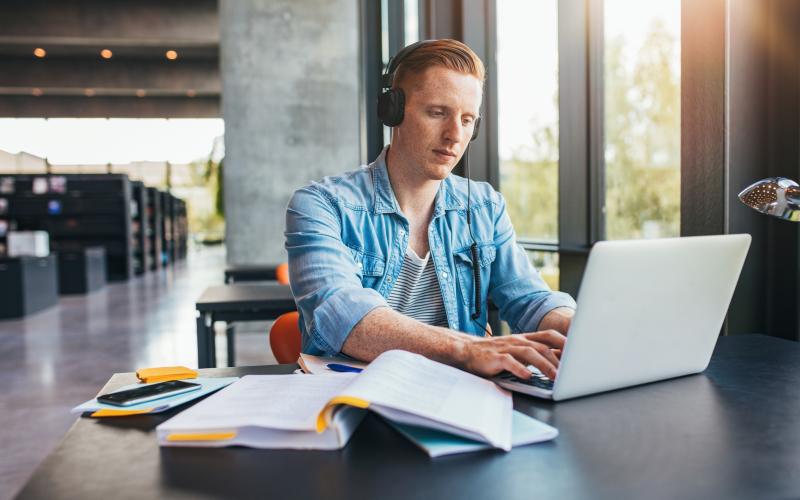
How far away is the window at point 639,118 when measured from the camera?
2.47m

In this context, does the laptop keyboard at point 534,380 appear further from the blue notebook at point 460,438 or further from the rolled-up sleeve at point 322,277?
the rolled-up sleeve at point 322,277

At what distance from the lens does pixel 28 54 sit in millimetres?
14984

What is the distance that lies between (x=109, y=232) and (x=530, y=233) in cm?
1046

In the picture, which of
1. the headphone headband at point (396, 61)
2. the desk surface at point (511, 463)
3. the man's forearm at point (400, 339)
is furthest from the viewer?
the headphone headband at point (396, 61)

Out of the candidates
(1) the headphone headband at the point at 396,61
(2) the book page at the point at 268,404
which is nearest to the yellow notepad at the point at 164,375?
(2) the book page at the point at 268,404

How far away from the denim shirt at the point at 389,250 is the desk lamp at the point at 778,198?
52 cm

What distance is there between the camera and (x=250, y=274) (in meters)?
4.61

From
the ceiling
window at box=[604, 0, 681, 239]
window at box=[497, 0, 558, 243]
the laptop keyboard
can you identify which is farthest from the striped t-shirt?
the ceiling

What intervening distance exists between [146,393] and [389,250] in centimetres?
73

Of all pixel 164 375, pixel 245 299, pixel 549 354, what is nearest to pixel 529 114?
pixel 245 299

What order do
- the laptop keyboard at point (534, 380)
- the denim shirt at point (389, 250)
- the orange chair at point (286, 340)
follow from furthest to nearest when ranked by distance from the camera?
the orange chair at point (286, 340)
the denim shirt at point (389, 250)
the laptop keyboard at point (534, 380)

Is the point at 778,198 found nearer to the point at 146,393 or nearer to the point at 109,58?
the point at 146,393

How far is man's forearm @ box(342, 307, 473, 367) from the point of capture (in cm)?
115

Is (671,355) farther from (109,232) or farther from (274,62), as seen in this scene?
(109,232)
